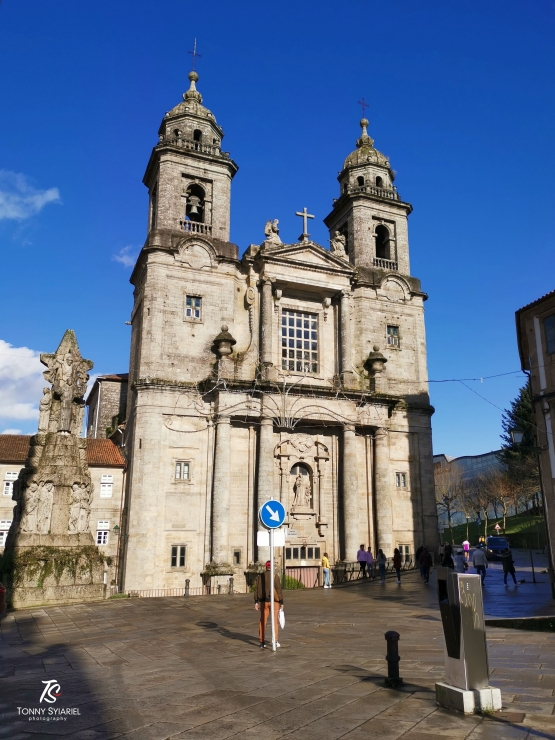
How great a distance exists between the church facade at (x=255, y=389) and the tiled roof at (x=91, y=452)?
1.41m

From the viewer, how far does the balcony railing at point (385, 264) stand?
1422 inches

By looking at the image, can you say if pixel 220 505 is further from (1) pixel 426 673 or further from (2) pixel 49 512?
(1) pixel 426 673

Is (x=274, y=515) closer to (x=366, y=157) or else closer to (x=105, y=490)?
(x=105, y=490)

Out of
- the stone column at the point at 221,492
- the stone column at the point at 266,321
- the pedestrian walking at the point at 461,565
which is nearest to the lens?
the pedestrian walking at the point at 461,565

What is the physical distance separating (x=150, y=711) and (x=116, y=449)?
25223mm

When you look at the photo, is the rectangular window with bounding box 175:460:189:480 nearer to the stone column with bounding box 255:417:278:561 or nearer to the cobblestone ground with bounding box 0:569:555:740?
the stone column with bounding box 255:417:278:561

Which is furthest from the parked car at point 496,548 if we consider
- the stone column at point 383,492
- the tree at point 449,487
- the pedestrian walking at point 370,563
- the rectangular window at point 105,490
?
the tree at point 449,487

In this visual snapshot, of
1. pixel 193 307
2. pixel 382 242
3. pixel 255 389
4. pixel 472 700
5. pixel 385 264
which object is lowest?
pixel 472 700

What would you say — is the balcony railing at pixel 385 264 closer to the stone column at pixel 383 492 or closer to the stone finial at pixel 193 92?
the stone column at pixel 383 492

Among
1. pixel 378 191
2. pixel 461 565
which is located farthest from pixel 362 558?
pixel 378 191

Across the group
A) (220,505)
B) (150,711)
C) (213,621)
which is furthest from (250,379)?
(150,711)

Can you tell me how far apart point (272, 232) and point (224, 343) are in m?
7.86

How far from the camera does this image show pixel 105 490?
2903cm

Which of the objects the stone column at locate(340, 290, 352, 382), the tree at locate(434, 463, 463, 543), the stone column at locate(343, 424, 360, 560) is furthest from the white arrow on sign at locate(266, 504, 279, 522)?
the tree at locate(434, 463, 463, 543)
